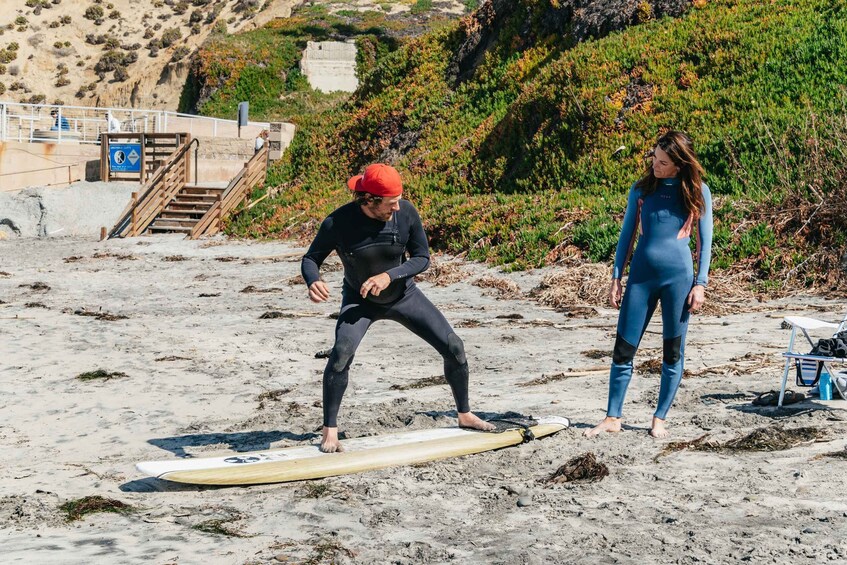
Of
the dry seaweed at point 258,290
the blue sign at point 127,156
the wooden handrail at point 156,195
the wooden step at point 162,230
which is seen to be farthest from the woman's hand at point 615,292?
the blue sign at point 127,156

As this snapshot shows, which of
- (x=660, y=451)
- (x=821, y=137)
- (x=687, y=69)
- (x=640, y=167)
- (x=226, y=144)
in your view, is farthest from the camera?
(x=226, y=144)

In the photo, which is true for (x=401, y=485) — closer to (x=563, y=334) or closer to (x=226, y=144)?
(x=563, y=334)

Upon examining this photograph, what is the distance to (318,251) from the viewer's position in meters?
Result: 6.45

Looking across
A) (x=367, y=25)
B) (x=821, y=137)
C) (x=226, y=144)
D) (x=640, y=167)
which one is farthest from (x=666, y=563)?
(x=367, y=25)

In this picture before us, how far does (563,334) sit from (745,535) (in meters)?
6.83

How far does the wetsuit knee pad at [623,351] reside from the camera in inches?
259

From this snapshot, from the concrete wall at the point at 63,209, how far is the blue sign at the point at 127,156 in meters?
0.57

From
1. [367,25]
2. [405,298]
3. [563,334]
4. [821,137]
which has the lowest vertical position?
[563,334]

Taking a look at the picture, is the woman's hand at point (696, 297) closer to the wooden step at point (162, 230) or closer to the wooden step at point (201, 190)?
the wooden step at point (162, 230)

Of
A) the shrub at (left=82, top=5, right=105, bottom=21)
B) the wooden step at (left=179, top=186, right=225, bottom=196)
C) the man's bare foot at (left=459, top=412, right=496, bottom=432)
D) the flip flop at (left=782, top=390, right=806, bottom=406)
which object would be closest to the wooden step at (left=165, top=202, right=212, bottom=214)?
the wooden step at (left=179, top=186, right=225, bottom=196)

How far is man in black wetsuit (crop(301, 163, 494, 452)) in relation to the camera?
625 cm

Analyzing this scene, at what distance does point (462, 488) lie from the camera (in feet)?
19.4

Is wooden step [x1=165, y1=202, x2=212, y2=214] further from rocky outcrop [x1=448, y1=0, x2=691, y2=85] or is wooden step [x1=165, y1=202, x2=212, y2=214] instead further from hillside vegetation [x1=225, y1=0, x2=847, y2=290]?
rocky outcrop [x1=448, y1=0, x2=691, y2=85]

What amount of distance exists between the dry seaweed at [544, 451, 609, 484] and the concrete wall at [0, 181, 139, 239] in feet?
82.0
